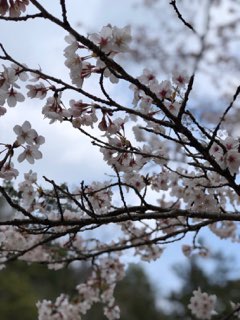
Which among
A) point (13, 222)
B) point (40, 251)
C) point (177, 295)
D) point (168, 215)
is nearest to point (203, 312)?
point (40, 251)

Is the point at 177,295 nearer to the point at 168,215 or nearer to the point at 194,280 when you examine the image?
the point at 194,280

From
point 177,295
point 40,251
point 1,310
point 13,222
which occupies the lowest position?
point 13,222

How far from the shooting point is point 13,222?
1.68 m

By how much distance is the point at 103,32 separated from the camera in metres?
1.53

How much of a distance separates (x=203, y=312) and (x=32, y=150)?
2.73 meters

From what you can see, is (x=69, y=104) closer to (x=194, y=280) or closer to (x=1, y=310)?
(x=1, y=310)

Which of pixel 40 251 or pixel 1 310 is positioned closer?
pixel 40 251

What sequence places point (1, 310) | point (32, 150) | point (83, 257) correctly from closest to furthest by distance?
point (32, 150) → point (83, 257) → point (1, 310)

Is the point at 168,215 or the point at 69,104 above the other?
the point at 69,104

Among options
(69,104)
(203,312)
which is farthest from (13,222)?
(203,312)

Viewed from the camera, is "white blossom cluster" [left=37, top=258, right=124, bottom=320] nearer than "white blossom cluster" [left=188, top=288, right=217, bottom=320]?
Yes

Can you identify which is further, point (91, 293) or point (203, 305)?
point (203, 305)

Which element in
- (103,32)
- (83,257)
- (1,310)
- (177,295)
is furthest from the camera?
(177,295)

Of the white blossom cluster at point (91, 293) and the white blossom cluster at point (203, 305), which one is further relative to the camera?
the white blossom cluster at point (203, 305)
